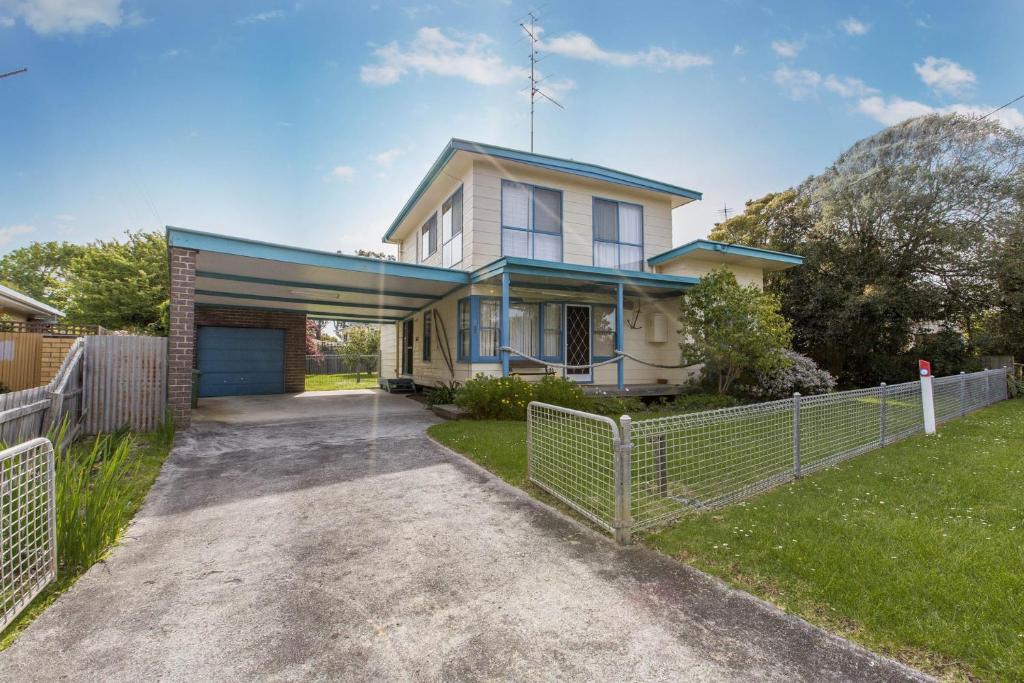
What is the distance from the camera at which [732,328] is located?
31.1 ft

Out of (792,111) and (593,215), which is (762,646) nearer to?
(593,215)

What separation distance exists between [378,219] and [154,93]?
760 cm

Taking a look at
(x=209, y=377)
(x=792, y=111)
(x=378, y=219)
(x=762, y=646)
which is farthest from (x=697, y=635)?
(x=378, y=219)

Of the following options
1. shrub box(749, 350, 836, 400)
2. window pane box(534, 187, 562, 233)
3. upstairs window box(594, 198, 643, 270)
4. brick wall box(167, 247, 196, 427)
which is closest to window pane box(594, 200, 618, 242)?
upstairs window box(594, 198, 643, 270)

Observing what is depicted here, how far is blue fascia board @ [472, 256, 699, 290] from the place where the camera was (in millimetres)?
8906

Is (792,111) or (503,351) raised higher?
(792,111)

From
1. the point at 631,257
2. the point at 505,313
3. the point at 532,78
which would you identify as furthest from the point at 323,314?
the point at 631,257

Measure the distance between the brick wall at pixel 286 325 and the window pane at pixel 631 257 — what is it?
1007 cm

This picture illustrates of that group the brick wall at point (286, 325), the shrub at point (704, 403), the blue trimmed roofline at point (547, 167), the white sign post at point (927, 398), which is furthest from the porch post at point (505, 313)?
the brick wall at point (286, 325)

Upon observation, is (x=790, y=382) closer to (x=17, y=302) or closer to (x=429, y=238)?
(x=429, y=238)

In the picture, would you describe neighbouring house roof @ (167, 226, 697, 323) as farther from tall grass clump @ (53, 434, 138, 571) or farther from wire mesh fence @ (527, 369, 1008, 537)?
wire mesh fence @ (527, 369, 1008, 537)

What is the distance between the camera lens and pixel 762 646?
2004 millimetres

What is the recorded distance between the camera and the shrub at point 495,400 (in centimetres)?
816

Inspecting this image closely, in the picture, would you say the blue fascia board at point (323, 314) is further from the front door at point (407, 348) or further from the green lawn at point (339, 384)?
the green lawn at point (339, 384)
